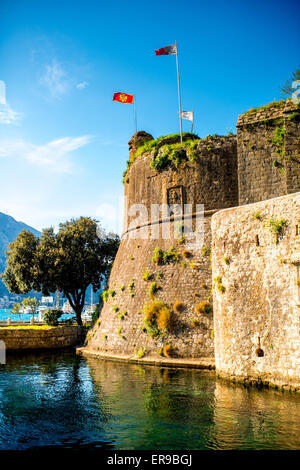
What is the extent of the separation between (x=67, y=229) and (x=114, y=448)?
2428 cm

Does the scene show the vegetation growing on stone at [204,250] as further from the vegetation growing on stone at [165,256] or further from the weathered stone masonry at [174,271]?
the vegetation growing on stone at [165,256]

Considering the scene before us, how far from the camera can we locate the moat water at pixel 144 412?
8.51m

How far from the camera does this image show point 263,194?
696 inches

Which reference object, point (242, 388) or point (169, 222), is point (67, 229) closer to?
point (169, 222)

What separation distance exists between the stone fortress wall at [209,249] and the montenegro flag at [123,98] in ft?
18.2

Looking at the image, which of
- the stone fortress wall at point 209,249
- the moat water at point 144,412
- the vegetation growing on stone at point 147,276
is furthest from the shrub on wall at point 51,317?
the moat water at point 144,412

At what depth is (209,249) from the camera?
60.4 feet

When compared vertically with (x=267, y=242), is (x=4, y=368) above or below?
Answer: below

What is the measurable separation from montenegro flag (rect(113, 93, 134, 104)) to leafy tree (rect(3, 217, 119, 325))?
1081 cm

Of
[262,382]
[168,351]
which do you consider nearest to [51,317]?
[168,351]

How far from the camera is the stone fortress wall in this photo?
43.5 ft

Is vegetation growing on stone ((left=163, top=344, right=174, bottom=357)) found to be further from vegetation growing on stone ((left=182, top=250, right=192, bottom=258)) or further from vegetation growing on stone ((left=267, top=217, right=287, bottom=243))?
vegetation growing on stone ((left=267, top=217, right=287, bottom=243))

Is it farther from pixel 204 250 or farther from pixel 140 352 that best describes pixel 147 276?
pixel 140 352
